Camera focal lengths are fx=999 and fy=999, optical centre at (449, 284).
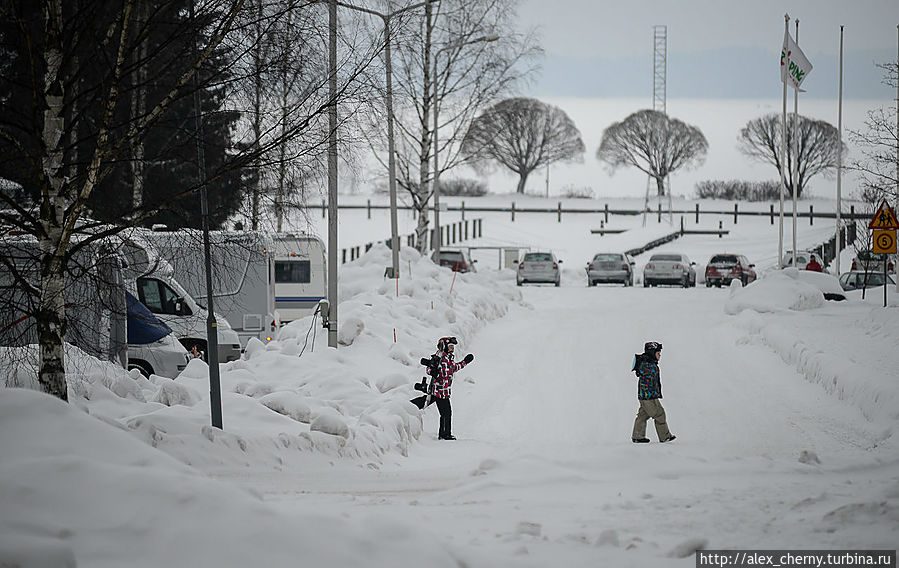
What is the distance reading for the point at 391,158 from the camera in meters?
22.5

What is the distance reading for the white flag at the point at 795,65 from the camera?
125 feet

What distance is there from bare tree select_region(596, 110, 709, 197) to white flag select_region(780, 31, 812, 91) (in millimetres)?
54193

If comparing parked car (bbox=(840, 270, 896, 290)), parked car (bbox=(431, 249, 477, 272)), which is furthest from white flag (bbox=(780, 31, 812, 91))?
parked car (bbox=(431, 249, 477, 272))

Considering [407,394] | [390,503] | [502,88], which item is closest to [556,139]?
[502,88]

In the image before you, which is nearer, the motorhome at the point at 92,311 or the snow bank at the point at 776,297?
the motorhome at the point at 92,311

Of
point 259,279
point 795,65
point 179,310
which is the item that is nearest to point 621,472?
point 179,310

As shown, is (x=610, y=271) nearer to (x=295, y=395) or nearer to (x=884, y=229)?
(x=884, y=229)

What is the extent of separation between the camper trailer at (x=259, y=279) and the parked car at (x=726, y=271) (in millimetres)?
23078

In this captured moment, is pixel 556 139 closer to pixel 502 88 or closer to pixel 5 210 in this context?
pixel 502 88

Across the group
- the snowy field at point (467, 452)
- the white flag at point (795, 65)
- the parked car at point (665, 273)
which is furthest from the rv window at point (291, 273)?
the white flag at point (795, 65)

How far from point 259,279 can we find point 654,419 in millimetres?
11342

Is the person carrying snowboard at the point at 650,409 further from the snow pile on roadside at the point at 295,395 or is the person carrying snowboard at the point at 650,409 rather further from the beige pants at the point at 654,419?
the snow pile on roadside at the point at 295,395

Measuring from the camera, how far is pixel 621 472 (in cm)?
1019

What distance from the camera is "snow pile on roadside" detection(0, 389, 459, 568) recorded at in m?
5.76
